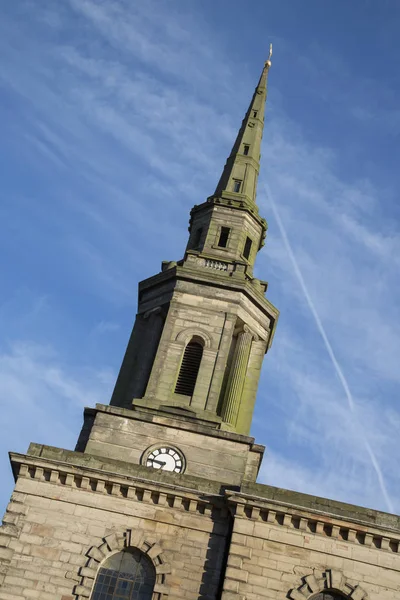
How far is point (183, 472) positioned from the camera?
28.0m

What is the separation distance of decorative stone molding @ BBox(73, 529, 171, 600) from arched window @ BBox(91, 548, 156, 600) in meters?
0.19

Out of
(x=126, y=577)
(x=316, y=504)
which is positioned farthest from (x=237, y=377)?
(x=126, y=577)

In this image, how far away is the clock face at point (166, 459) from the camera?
92.1 feet

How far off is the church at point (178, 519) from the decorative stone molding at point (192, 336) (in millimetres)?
472

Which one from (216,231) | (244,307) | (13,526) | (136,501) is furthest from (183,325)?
(13,526)

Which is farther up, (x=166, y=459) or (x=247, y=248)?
(x=247, y=248)

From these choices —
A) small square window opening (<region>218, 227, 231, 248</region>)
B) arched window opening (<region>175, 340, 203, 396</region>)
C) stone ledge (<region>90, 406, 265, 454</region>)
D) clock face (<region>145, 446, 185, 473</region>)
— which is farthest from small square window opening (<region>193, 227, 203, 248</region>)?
clock face (<region>145, 446, 185, 473</region>)

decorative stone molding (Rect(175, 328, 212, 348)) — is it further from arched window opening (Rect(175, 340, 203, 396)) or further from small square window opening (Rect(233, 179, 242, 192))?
small square window opening (Rect(233, 179, 242, 192))

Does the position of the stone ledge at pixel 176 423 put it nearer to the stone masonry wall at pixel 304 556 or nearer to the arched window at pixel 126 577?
the stone masonry wall at pixel 304 556

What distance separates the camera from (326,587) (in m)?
23.9

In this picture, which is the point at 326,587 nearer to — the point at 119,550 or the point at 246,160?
the point at 119,550

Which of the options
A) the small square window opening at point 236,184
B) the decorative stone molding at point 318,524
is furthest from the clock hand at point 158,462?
the small square window opening at point 236,184

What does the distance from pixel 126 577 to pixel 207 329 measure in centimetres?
1019

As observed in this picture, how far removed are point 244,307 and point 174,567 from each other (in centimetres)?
1117
